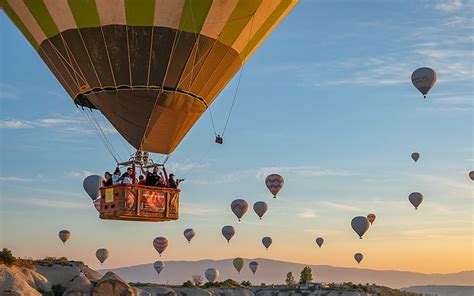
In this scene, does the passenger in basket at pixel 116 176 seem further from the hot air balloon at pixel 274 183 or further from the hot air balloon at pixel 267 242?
the hot air balloon at pixel 267 242

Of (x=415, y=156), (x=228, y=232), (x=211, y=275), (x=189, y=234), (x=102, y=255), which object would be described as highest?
(x=415, y=156)

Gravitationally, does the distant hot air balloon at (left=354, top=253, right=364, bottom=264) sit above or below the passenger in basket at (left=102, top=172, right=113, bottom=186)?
above

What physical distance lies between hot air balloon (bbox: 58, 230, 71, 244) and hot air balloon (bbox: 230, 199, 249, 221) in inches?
573

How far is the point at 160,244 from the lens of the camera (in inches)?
2564

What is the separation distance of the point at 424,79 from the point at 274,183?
1624 cm

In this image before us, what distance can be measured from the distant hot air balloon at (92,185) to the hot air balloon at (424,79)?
79.4ft

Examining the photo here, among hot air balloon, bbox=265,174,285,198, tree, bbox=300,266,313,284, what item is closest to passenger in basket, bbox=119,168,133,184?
hot air balloon, bbox=265,174,285,198

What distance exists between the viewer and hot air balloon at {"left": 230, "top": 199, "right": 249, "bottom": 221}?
63.4 meters

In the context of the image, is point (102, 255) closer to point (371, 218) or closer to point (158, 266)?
point (158, 266)

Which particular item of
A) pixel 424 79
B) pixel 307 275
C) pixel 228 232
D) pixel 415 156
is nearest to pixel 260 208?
pixel 228 232

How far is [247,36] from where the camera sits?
68.8ft

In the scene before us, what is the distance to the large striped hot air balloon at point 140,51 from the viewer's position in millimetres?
18797

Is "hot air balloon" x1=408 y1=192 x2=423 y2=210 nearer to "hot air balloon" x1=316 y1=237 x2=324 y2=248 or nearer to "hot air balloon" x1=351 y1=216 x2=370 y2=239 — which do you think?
"hot air balloon" x1=351 y1=216 x2=370 y2=239

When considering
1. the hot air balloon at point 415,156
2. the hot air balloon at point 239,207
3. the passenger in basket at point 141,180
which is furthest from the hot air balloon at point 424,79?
the passenger in basket at point 141,180
